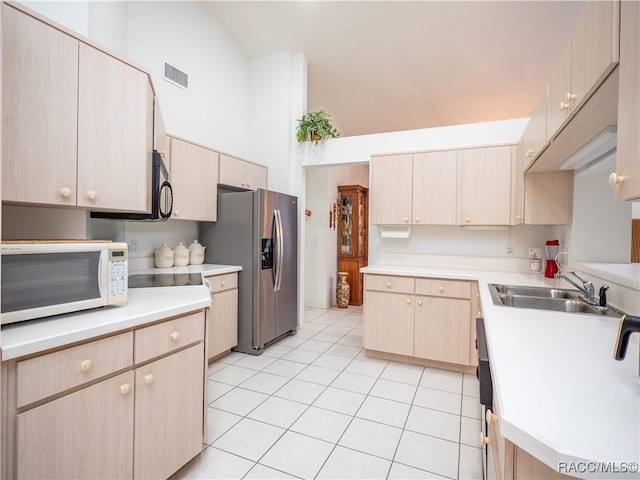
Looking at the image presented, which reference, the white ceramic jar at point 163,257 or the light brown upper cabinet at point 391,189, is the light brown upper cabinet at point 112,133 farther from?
the light brown upper cabinet at point 391,189

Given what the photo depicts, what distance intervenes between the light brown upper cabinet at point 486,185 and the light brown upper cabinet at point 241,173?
237cm

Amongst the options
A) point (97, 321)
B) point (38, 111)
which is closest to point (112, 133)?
point (38, 111)

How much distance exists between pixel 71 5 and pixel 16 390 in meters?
1.98

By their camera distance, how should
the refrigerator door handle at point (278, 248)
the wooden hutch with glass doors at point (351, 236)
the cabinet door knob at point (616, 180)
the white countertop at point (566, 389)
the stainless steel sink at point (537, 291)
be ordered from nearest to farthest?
1. the white countertop at point (566, 389)
2. the cabinet door knob at point (616, 180)
3. the stainless steel sink at point (537, 291)
4. the refrigerator door handle at point (278, 248)
5. the wooden hutch with glass doors at point (351, 236)

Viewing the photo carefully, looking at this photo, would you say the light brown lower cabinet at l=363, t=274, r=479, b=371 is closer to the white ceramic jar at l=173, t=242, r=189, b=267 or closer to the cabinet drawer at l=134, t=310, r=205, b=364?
the white ceramic jar at l=173, t=242, r=189, b=267

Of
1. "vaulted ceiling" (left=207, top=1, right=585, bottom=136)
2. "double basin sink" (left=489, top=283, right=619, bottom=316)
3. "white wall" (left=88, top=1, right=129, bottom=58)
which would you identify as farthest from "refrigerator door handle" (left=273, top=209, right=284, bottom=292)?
"vaulted ceiling" (left=207, top=1, right=585, bottom=136)

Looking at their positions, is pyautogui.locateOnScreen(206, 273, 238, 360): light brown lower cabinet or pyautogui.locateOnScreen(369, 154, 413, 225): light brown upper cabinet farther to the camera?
pyautogui.locateOnScreen(369, 154, 413, 225): light brown upper cabinet

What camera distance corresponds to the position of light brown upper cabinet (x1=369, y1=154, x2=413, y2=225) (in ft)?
11.3

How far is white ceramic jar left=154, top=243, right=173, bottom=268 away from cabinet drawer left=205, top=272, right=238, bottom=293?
1.55 ft

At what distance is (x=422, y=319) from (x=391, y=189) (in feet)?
4.68

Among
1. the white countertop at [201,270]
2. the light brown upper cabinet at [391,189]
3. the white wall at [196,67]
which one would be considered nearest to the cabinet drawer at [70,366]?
the white countertop at [201,270]

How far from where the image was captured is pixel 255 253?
332cm

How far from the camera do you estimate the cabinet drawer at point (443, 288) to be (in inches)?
113

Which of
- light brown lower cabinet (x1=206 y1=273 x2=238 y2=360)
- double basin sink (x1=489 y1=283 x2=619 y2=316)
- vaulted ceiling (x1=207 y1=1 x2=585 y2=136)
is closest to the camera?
double basin sink (x1=489 y1=283 x2=619 y2=316)
